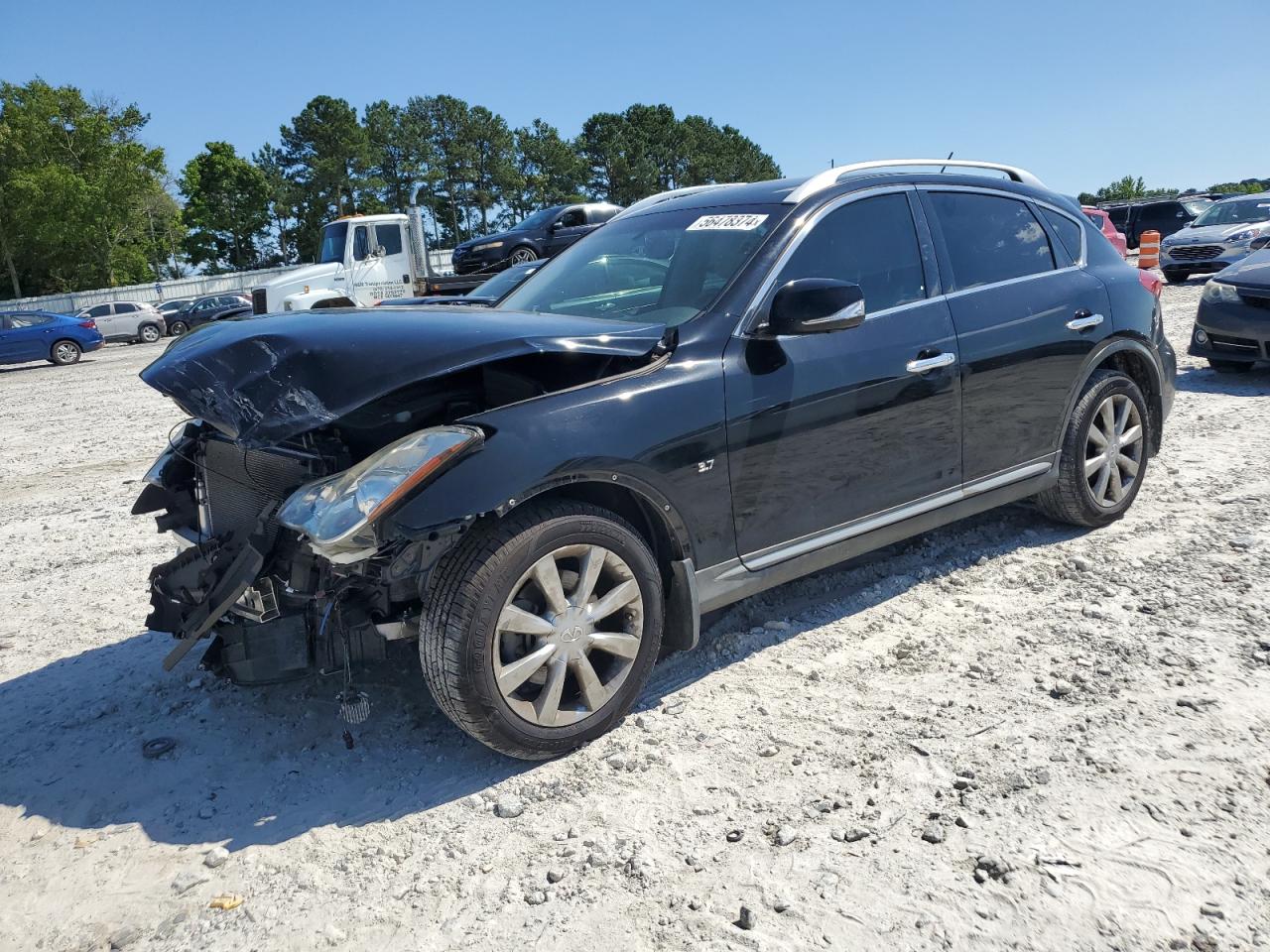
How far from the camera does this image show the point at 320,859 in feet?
8.70

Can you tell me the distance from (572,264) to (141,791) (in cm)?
275

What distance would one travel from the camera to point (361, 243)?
1962 cm

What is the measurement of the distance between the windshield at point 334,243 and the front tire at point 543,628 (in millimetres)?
18265

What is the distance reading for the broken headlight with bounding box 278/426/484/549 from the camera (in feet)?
8.64

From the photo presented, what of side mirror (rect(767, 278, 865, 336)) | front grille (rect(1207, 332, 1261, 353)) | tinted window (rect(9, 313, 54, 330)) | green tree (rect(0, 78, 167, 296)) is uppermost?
green tree (rect(0, 78, 167, 296))

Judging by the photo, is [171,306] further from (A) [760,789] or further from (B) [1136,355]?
(A) [760,789]

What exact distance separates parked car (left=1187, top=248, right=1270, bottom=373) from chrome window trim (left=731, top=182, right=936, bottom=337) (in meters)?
6.20

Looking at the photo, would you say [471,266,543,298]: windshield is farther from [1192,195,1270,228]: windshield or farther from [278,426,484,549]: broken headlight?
[1192,195,1270,228]: windshield

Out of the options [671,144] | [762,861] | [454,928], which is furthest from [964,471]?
[671,144]

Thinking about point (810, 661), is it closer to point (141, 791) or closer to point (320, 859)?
point (320, 859)

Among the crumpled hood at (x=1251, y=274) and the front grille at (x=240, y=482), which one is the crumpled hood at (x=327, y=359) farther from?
the crumpled hood at (x=1251, y=274)

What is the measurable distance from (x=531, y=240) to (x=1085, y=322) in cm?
1732

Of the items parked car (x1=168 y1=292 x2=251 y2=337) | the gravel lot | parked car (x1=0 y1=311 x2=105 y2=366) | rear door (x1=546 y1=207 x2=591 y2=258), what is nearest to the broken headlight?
the gravel lot

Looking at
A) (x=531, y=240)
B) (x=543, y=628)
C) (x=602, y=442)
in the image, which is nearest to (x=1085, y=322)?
(x=602, y=442)
